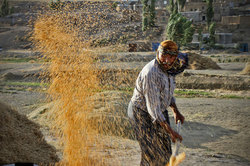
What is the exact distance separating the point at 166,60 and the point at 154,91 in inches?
13.9

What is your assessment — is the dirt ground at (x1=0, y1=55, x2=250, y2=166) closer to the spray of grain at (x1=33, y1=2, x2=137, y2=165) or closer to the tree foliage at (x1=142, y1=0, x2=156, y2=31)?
the spray of grain at (x1=33, y1=2, x2=137, y2=165)

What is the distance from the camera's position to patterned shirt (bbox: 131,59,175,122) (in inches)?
124

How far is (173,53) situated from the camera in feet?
10.5

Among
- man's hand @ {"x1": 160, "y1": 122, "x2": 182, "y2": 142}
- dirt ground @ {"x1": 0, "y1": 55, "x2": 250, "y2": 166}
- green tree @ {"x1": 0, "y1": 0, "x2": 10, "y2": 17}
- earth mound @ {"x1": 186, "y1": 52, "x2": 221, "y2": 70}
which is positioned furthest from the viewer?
green tree @ {"x1": 0, "y1": 0, "x2": 10, "y2": 17}

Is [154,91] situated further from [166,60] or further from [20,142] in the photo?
[20,142]

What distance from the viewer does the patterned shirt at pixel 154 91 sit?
314 centimetres

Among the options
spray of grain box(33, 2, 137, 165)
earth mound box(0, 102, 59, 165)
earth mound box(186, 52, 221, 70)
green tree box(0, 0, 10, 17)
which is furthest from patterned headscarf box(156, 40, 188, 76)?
green tree box(0, 0, 10, 17)

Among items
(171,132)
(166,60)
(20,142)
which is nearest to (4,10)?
(20,142)

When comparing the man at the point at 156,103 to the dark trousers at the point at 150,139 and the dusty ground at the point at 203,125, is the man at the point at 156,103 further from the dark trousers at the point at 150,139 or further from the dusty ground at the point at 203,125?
the dusty ground at the point at 203,125

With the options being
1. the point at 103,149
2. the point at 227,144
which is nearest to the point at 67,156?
the point at 103,149

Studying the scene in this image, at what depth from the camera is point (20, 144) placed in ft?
12.0

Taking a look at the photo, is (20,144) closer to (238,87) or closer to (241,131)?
(241,131)

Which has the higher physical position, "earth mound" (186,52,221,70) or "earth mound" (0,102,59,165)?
"earth mound" (0,102,59,165)

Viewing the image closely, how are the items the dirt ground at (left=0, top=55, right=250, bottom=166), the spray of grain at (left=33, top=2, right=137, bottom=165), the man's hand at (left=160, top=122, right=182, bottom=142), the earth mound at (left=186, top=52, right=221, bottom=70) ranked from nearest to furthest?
the man's hand at (left=160, top=122, right=182, bottom=142)
the dirt ground at (left=0, top=55, right=250, bottom=166)
the spray of grain at (left=33, top=2, right=137, bottom=165)
the earth mound at (left=186, top=52, right=221, bottom=70)
